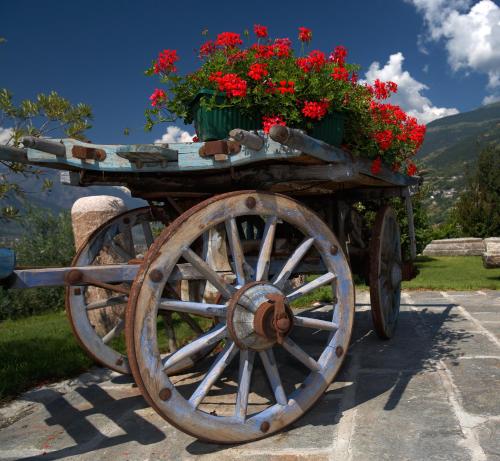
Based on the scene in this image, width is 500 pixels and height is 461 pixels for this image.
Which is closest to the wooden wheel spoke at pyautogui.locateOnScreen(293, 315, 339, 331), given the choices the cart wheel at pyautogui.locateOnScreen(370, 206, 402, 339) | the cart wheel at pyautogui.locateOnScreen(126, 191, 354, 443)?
the cart wheel at pyautogui.locateOnScreen(126, 191, 354, 443)

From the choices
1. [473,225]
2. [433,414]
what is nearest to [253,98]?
[433,414]

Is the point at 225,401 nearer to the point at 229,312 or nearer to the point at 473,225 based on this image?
the point at 229,312

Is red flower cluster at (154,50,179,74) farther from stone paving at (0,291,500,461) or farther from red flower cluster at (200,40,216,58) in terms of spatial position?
stone paving at (0,291,500,461)

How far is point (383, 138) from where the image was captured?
11.4 feet

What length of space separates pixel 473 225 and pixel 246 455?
2119 centimetres

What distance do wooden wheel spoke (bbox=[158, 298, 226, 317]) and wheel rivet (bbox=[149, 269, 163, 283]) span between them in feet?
0.45

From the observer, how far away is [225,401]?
3352 millimetres

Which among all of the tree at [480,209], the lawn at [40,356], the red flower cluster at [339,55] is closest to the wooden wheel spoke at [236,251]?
the red flower cluster at [339,55]

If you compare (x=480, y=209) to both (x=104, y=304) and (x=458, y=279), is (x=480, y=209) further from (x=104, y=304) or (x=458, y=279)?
(x=104, y=304)

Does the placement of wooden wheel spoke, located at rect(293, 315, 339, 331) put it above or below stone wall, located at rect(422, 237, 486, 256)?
above

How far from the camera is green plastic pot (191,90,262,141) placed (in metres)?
2.86

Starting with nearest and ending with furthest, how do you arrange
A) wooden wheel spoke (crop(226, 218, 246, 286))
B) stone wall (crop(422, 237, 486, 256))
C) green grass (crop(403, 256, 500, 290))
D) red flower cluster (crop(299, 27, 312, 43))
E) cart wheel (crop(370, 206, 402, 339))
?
1. wooden wheel spoke (crop(226, 218, 246, 286))
2. red flower cluster (crop(299, 27, 312, 43))
3. cart wheel (crop(370, 206, 402, 339))
4. green grass (crop(403, 256, 500, 290))
5. stone wall (crop(422, 237, 486, 256))

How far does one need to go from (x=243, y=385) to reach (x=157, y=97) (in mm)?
1899

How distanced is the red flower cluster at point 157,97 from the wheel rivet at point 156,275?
4.42 feet
